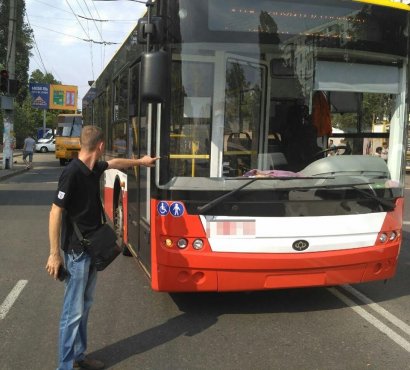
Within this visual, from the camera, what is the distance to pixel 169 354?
4109 millimetres

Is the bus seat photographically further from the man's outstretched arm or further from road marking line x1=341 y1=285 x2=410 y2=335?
the man's outstretched arm

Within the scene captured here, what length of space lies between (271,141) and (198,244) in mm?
1378

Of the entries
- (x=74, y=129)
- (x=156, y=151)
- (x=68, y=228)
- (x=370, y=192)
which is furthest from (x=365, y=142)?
(x=74, y=129)

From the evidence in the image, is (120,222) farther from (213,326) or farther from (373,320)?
(373,320)

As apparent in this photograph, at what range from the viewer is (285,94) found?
5.15 m

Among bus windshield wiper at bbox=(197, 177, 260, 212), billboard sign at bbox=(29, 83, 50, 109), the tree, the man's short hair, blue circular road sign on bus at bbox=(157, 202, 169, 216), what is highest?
the tree

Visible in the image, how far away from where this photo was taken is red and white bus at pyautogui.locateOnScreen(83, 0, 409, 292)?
448cm

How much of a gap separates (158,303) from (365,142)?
2638 millimetres

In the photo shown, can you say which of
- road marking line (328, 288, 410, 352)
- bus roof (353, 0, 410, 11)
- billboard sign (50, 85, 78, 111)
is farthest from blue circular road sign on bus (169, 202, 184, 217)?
billboard sign (50, 85, 78, 111)

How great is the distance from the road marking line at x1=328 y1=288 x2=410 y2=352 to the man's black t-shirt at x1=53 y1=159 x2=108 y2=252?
2684 millimetres

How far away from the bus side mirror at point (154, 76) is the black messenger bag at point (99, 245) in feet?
3.80

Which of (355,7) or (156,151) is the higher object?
(355,7)

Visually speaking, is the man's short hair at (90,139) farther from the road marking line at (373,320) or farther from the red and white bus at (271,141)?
the road marking line at (373,320)

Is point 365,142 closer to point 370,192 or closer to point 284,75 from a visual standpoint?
point 370,192
